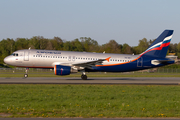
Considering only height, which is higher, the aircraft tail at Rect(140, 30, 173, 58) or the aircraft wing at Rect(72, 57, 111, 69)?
the aircraft tail at Rect(140, 30, 173, 58)

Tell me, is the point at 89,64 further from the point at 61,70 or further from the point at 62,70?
the point at 61,70

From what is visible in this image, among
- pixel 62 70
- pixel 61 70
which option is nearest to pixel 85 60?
pixel 62 70

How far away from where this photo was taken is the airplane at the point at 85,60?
109 ft

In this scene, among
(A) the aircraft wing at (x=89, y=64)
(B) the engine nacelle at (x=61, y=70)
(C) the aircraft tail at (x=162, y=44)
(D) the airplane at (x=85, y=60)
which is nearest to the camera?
(B) the engine nacelle at (x=61, y=70)

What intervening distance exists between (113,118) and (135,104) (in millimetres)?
3522

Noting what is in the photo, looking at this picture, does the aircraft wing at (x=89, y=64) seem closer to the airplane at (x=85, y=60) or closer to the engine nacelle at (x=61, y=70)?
the airplane at (x=85, y=60)

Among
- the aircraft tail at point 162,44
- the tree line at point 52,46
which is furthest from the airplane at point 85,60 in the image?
the tree line at point 52,46

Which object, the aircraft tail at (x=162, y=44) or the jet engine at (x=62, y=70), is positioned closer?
the jet engine at (x=62, y=70)

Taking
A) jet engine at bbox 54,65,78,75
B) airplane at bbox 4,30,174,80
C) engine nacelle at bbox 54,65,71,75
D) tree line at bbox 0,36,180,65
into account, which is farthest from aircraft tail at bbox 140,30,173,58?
tree line at bbox 0,36,180,65

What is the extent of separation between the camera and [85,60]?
34438 mm

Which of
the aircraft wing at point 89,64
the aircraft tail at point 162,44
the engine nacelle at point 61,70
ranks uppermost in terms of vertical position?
the aircraft tail at point 162,44

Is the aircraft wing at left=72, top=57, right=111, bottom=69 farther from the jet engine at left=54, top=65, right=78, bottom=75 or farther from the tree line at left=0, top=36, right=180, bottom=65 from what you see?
the tree line at left=0, top=36, right=180, bottom=65

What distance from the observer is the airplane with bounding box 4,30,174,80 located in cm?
3328

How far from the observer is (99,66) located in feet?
114
